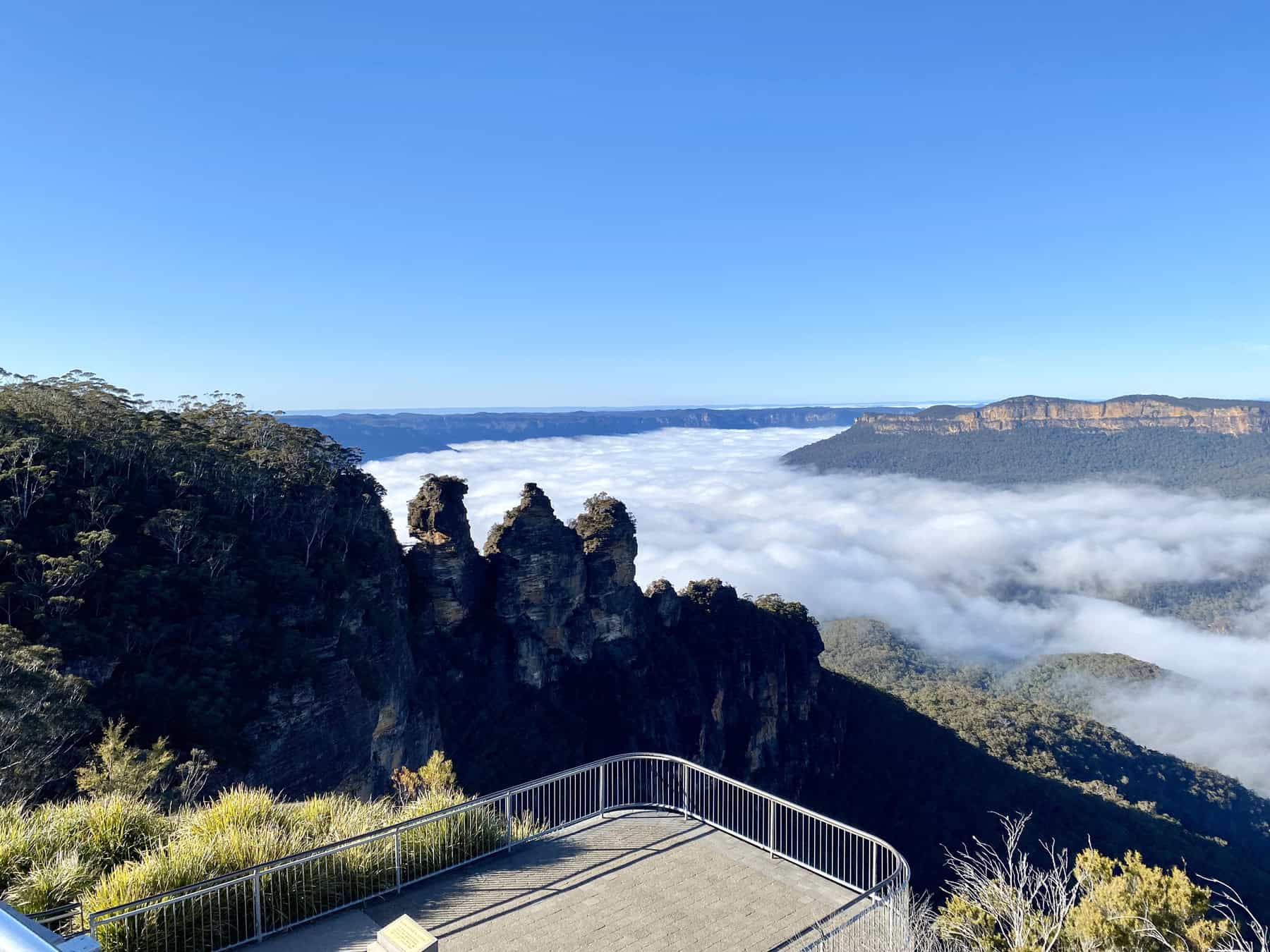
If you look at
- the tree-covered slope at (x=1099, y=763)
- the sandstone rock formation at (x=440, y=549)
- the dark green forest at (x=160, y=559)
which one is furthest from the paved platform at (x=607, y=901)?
the tree-covered slope at (x=1099, y=763)

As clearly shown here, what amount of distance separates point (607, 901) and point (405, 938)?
129 inches

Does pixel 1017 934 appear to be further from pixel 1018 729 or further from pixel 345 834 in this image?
pixel 1018 729

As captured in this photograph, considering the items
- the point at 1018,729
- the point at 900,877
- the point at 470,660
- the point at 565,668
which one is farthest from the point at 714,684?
the point at 900,877

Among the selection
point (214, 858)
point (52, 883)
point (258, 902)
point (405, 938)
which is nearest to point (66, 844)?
point (52, 883)

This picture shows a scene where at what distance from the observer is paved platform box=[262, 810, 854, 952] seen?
8141 millimetres

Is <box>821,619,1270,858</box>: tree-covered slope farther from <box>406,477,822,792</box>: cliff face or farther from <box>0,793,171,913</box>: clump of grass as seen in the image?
<box>0,793,171,913</box>: clump of grass

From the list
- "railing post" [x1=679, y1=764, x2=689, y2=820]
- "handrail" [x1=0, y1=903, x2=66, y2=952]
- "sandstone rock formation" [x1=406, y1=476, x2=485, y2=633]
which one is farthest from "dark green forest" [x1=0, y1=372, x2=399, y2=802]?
"handrail" [x1=0, y1=903, x2=66, y2=952]

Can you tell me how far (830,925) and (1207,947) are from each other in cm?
462

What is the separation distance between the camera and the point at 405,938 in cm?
638

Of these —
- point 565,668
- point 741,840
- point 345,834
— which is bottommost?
point 565,668

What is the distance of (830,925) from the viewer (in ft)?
27.1

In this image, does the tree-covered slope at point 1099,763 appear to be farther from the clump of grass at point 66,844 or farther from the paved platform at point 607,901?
the clump of grass at point 66,844

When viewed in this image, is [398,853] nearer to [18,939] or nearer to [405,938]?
[405,938]

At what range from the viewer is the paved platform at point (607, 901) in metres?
8.14
